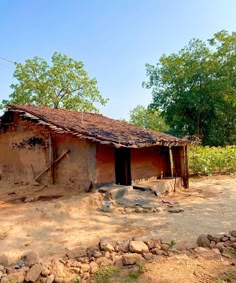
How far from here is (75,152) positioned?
11.2m

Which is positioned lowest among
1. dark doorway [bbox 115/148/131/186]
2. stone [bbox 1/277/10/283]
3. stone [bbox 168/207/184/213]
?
stone [bbox 1/277/10/283]

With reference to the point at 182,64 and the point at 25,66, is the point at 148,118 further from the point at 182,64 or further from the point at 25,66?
the point at 25,66

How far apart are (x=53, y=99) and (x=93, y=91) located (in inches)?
179

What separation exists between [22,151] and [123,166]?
15.2 feet

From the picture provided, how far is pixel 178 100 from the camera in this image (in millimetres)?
29125

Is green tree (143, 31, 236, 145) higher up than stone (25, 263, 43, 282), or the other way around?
green tree (143, 31, 236, 145)

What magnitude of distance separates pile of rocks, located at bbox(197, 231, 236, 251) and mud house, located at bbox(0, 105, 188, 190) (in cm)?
477

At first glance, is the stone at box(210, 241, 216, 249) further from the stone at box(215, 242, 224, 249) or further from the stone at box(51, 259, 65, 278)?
the stone at box(51, 259, 65, 278)

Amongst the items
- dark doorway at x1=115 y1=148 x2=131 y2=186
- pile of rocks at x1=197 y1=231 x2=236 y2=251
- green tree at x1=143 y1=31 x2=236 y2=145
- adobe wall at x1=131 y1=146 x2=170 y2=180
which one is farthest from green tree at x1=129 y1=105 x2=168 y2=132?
pile of rocks at x1=197 y1=231 x2=236 y2=251

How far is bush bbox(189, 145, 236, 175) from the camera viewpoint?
60.0 ft

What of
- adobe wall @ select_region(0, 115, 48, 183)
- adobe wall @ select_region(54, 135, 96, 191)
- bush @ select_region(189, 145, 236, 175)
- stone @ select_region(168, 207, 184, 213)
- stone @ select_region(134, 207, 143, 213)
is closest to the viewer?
stone @ select_region(168, 207, 184, 213)

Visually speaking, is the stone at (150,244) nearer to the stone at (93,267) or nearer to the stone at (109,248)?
the stone at (109,248)

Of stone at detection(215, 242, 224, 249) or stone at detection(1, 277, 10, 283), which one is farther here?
stone at detection(215, 242, 224, 249)

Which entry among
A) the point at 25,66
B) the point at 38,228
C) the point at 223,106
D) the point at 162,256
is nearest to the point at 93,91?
the point at 25,66
